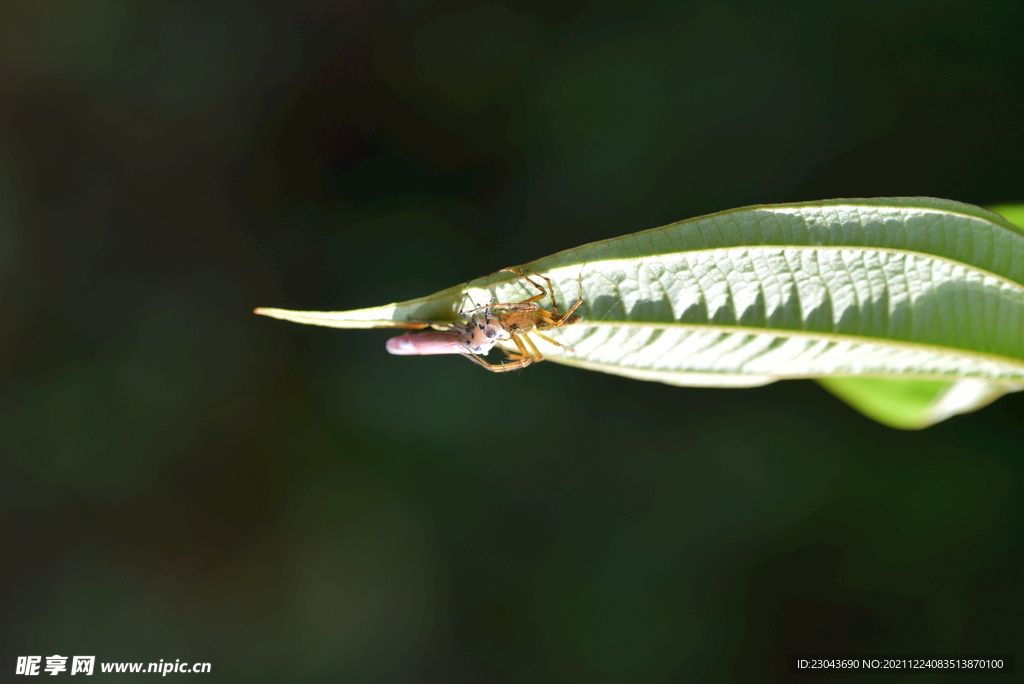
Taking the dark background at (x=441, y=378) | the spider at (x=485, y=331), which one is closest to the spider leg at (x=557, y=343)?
the spider at (x=485, y=331)

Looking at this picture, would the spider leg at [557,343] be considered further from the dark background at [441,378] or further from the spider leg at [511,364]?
the dark background at [441,378]

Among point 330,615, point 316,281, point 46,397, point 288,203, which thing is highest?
point 288,203

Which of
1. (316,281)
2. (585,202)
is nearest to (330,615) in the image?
(316,281)

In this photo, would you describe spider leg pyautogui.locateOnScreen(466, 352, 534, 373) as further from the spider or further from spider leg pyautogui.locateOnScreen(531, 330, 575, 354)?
spider leg pyautogui.locateOnScreen(531, 330, 575, 354)

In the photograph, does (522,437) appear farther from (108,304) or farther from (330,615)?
(108,304)

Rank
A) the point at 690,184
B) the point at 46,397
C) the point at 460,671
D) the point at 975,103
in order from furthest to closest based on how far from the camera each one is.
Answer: the point at 46,397 < the point at 460,671 < the point at 690,184 < the point at 975,103

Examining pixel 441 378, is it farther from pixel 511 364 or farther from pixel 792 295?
pixel 792 295

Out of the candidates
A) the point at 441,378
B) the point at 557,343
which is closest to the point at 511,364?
the point at 557,343
